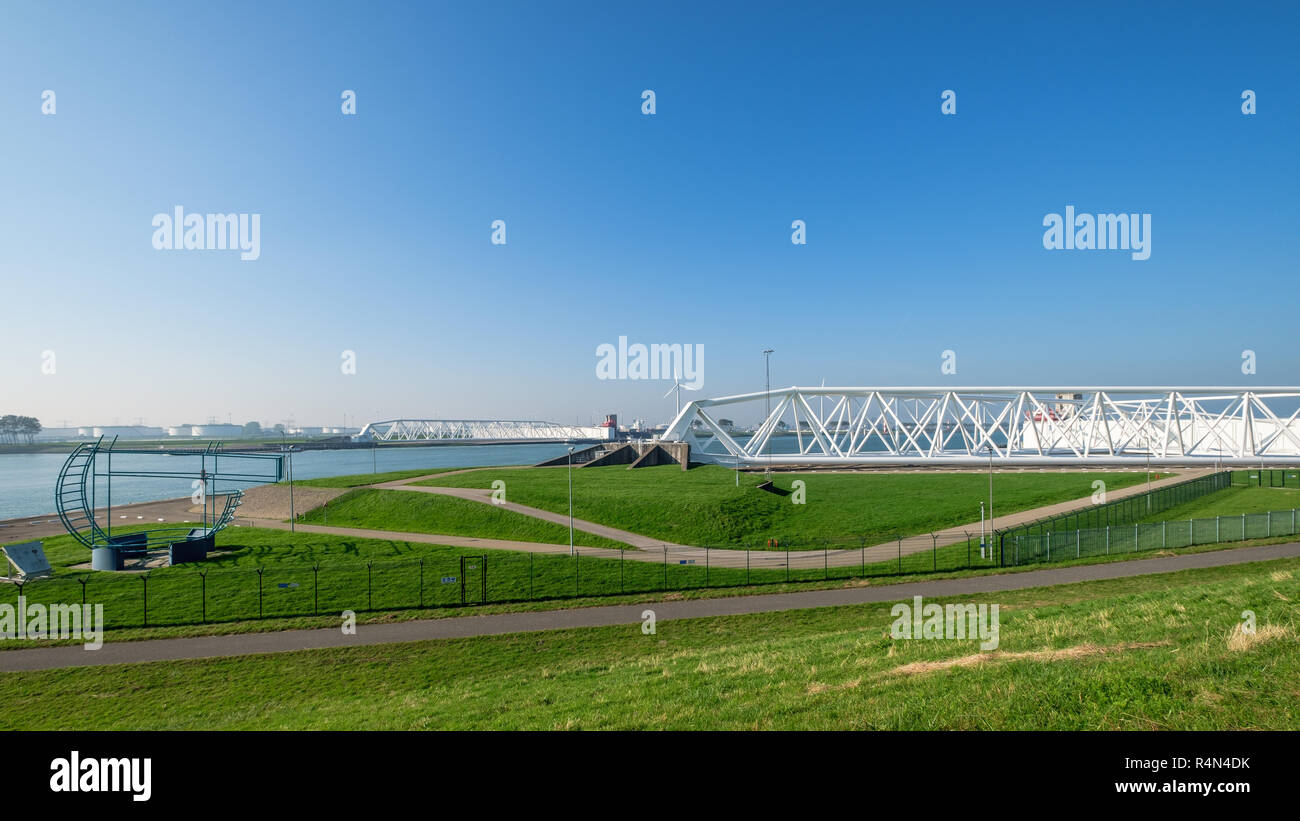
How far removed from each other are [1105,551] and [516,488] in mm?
37988

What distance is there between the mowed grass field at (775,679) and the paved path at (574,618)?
890mm

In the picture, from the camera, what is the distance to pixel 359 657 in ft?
58.4

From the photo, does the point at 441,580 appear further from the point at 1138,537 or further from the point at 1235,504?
the point at 1235,504

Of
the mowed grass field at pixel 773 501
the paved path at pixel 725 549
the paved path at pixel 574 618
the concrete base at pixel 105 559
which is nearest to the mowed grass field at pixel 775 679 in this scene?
the paved path at pixel 574 618

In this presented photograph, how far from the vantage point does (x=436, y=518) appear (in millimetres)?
40750

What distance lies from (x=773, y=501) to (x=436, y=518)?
23.4 metres

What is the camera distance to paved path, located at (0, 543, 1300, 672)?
717 inches

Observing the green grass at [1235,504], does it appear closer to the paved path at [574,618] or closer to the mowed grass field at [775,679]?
the paved path at [574,618]

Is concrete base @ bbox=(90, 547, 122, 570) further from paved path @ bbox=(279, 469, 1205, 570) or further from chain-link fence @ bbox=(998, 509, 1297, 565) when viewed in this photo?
chain-link fence @ bbox=(998, 509, 1297, 565)

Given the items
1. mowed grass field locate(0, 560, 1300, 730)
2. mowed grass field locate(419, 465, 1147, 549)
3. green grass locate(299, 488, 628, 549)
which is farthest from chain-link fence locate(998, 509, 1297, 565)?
green grass locate(299, 488, 628, 549)

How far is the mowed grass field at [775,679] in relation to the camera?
7262mm

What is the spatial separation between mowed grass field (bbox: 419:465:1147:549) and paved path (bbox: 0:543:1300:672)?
30.7 ft
